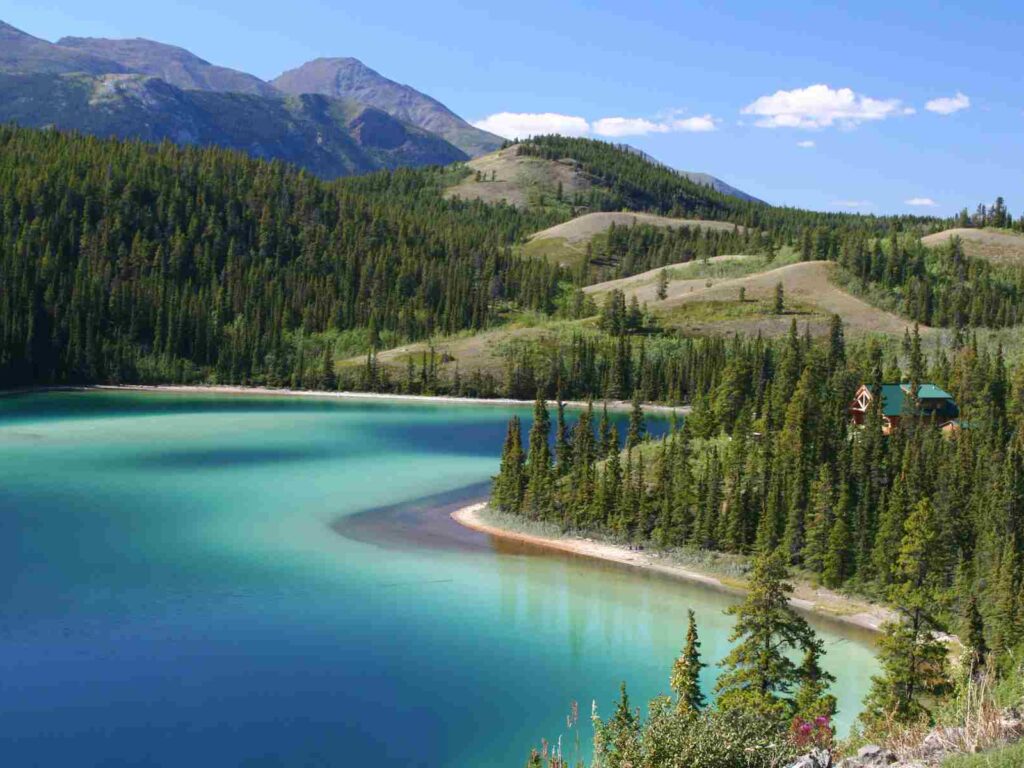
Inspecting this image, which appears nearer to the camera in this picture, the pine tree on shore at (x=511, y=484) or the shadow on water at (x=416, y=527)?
the shadow on water at (x=416, y=527)

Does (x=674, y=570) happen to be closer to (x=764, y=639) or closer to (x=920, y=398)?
(x=764, y=639)

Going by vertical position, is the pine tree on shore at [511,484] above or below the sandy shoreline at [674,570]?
above

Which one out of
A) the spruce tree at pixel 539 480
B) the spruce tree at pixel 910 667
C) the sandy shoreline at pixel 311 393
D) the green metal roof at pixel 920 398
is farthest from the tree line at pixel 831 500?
the sandy shoreline at pixel 311 393

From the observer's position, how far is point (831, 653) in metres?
44.8

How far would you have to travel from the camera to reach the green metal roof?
86.8m

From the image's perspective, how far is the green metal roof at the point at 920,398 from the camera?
285 feet

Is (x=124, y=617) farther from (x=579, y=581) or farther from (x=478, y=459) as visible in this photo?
(x=478, y=459)

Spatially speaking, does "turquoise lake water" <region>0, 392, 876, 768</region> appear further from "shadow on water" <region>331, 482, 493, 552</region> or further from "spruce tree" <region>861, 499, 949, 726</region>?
"spruce tree" <region>861, 499, 949, 726</region>

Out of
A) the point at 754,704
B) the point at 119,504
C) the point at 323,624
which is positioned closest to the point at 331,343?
the point at 119,504

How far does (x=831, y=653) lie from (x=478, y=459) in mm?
57897

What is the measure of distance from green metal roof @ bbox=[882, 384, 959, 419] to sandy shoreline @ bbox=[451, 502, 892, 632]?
34175 millimetres

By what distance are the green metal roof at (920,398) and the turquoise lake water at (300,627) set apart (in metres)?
34.9

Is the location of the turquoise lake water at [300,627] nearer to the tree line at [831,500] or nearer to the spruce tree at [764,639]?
the tree line at [831,500]

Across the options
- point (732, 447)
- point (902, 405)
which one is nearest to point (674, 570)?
point (732, 447)
